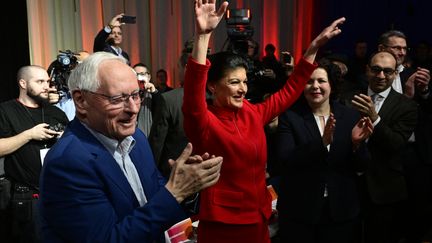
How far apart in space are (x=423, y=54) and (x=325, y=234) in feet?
14.6

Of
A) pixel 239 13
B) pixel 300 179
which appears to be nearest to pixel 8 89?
pixel 239 13

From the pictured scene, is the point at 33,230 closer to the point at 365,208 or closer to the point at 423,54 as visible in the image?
the point at 365,208

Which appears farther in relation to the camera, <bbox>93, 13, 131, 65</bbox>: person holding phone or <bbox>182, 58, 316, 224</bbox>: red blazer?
<bbox>93, 13, 131, 65</bbox>: person holding phone

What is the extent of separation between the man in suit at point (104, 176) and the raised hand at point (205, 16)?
441mm

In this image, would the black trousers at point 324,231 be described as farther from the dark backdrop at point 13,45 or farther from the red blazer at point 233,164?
the dark backdrop at point 13,45

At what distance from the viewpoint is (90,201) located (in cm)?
109

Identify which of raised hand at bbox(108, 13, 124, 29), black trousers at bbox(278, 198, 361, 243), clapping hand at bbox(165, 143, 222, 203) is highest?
raised hand at bbox(108, 13, 124, 29)

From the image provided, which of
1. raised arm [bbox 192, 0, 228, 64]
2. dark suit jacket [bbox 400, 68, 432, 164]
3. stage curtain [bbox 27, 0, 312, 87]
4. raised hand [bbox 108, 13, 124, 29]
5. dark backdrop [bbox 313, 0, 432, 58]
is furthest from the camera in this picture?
dark backdrop [bbox 313, 0, 432, 58]

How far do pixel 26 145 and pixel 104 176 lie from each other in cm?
172

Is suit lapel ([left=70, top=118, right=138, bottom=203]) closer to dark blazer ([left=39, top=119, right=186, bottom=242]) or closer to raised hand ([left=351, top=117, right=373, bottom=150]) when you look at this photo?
dark blazer ([left=39, top=119, right=186, bottom=242])

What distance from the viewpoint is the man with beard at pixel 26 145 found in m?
2.60

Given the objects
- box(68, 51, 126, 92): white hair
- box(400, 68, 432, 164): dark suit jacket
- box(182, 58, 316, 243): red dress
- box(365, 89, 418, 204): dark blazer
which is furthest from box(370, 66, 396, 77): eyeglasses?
box(68, 51, 126, 92): white hair

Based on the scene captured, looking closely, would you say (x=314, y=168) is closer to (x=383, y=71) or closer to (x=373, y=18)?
(x=383, y=71)

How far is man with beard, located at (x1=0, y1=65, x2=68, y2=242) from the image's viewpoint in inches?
103
